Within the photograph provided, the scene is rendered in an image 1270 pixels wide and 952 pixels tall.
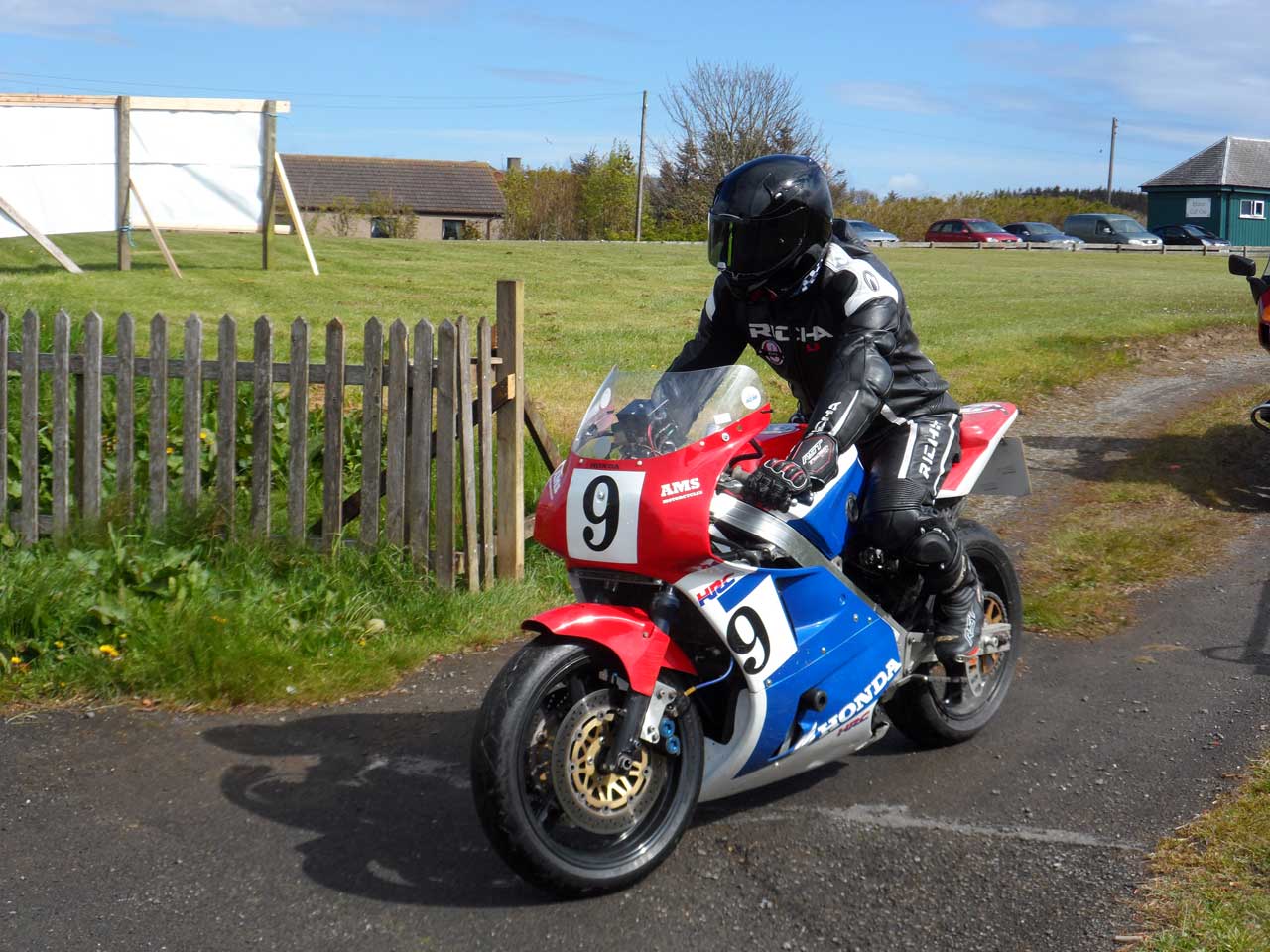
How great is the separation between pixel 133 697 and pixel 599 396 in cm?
252

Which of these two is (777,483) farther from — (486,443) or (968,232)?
(968,232)

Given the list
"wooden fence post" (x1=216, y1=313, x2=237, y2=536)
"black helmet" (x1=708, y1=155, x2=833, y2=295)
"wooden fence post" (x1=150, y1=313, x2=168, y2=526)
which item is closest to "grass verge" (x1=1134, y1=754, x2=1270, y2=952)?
"black helmet" (x1=708, y1=155, x2=833, y2=295)

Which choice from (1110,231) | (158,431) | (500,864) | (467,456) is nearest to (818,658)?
(500,864)

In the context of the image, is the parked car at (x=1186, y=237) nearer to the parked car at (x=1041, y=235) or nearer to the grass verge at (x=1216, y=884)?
the parked car at (x=1041, y=235)

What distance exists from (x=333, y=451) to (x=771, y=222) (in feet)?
10.2

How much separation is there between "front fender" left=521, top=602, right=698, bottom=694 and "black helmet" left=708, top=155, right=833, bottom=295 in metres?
1.21

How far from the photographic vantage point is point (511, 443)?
6.73 metres

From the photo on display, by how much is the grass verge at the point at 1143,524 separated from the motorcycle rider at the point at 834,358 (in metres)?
2.19

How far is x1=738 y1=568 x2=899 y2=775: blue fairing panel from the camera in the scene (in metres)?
3.98

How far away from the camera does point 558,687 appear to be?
3695 mm

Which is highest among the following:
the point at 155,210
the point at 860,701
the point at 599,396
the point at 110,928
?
the point at 155,210

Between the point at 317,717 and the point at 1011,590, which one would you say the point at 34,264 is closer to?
the point at 317,717

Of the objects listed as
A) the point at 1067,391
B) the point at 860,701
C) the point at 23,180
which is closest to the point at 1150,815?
the point at 860,701

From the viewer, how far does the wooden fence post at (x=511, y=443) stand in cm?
668
